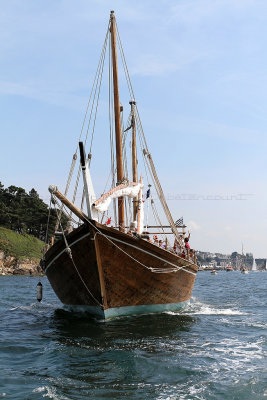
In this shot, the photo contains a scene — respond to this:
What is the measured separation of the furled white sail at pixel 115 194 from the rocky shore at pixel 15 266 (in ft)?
193

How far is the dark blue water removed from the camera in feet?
28.6

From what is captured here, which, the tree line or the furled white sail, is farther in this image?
the tree line

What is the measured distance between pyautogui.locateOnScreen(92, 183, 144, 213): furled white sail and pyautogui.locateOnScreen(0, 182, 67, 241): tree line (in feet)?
229

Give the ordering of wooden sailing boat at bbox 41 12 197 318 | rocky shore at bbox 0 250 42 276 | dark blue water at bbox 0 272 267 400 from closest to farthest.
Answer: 1. dark blue water at bbox 0 272 267 400
2. wooden sailing boat at bbox 41 12 197 318
3. rocky shore at bbox 0 250 42 276

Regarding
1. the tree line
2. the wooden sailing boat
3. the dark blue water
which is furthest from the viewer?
the tree line

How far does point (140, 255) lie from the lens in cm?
1672

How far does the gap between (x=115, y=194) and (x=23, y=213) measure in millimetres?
77717

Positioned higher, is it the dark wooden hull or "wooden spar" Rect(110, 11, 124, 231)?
"wooden spar" Rect(110, 11, 124, 231)

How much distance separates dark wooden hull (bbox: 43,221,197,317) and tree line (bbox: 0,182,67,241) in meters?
72.3

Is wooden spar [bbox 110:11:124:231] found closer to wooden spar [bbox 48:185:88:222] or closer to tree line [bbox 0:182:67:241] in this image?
wooden spar [bbox 48:185:88:222]

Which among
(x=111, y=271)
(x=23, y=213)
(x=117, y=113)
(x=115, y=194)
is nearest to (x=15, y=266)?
(x=23, y=213)

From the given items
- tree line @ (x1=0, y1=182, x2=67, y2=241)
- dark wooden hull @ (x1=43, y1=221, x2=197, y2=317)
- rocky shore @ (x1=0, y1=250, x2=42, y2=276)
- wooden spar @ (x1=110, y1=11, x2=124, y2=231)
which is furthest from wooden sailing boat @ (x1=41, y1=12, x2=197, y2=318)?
tree line @ (x1=0, y1=182, x2=67, y2=241)

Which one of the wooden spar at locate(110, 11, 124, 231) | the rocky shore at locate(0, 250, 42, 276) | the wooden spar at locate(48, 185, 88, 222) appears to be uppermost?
the wooden spar at locate(110, 11, 124, 231)

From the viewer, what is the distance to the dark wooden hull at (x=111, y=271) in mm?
15836
